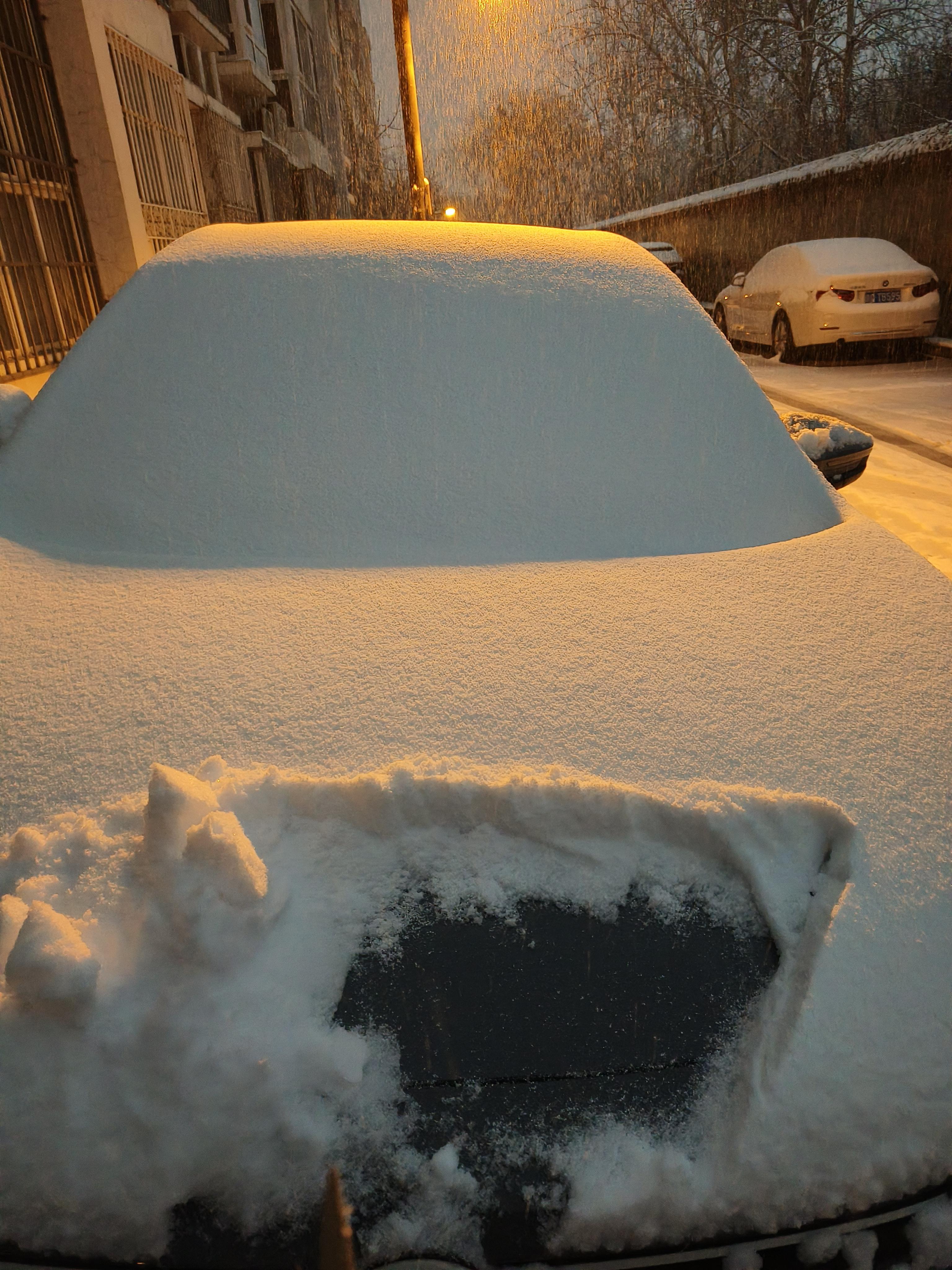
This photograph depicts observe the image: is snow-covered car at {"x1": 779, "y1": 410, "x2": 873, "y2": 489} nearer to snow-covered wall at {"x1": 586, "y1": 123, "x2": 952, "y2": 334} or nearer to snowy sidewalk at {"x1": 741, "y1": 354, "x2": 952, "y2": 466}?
snowy sidewalk at {"x1": 741, "y1": 354, "x2": 952, "y2": 466}

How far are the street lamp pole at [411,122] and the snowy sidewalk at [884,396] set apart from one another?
6.04m

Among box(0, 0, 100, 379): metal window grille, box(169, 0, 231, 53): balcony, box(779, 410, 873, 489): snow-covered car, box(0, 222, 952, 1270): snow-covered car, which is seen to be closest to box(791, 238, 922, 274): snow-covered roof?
box(779, 410, 873, 489): snow-covered car

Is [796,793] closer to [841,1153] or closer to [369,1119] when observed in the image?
[841,1153]

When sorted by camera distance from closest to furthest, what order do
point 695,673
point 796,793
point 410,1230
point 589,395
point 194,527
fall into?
point 410,1230 → point 796,793 → point 695,673 → point 194,527 → point 589,395

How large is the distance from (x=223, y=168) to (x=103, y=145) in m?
7.61

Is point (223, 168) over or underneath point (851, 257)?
over

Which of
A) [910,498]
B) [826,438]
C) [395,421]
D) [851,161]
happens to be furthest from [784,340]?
[395,421]

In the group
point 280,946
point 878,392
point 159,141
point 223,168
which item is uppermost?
point 223,168

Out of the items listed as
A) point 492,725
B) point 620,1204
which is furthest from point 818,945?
point 492,725

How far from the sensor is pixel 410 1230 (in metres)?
0.69

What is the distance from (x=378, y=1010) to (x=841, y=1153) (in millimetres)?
469

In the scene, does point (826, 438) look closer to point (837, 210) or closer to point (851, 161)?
point (851, 161)

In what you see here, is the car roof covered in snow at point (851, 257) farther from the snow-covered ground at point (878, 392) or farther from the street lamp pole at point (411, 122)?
the street lamp pole at point (411, 122)

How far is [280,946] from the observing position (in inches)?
32.2
